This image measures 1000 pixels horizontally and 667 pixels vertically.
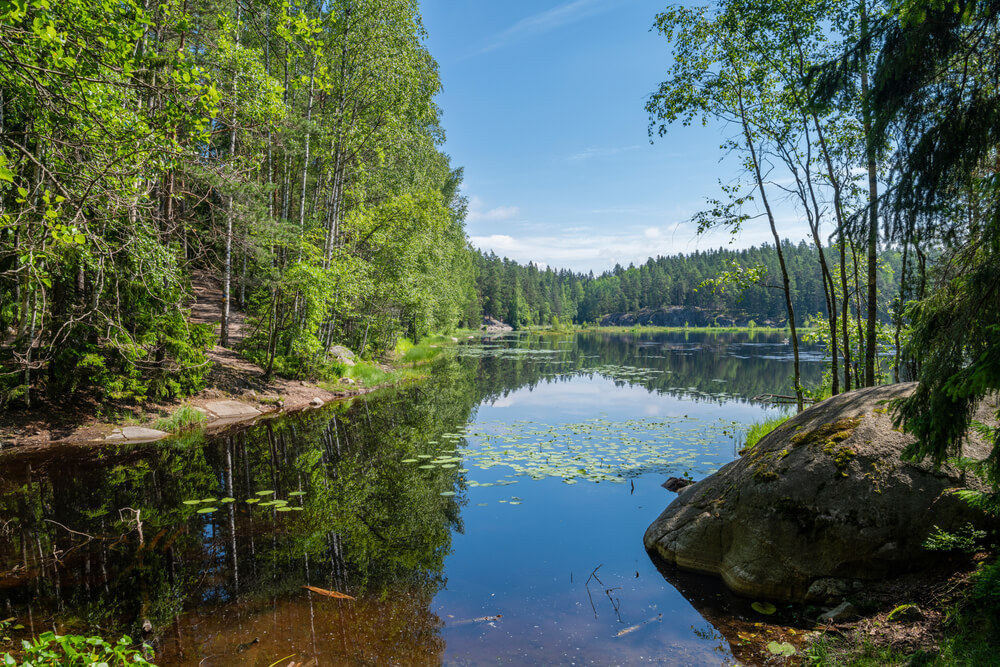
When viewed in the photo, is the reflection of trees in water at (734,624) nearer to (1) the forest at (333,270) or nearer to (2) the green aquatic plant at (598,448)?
(1) the forest at (333,270)

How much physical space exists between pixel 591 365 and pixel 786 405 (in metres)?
16.8

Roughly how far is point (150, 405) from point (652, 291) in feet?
417

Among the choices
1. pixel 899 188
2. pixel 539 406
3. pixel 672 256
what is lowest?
pixel 539 406

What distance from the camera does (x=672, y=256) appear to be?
504 feet

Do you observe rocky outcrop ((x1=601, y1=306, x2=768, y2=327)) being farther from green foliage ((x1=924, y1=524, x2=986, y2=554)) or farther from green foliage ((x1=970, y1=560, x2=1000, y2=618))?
green foliage ((x1=970, y1=560, x2=1000, y2=618))

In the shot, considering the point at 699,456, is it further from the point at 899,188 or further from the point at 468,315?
the point at 468,315

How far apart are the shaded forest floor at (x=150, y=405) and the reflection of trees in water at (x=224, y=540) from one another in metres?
0.86

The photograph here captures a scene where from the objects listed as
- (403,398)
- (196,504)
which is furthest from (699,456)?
(403,398)

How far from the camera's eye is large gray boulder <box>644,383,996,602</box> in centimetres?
439

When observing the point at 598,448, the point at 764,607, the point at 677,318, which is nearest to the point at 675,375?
the point at 598,448

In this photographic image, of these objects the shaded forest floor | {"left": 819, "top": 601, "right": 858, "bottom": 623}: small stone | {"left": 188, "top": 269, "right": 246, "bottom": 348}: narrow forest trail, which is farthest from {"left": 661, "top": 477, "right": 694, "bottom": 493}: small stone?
{"left": 188, "top": 269, "right": 246, "bottom": 348}: narrow forest trail

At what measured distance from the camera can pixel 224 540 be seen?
606 cm

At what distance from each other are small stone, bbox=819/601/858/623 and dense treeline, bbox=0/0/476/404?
23.5ft

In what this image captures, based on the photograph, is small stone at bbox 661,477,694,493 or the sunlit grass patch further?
the sunlit grass patch
